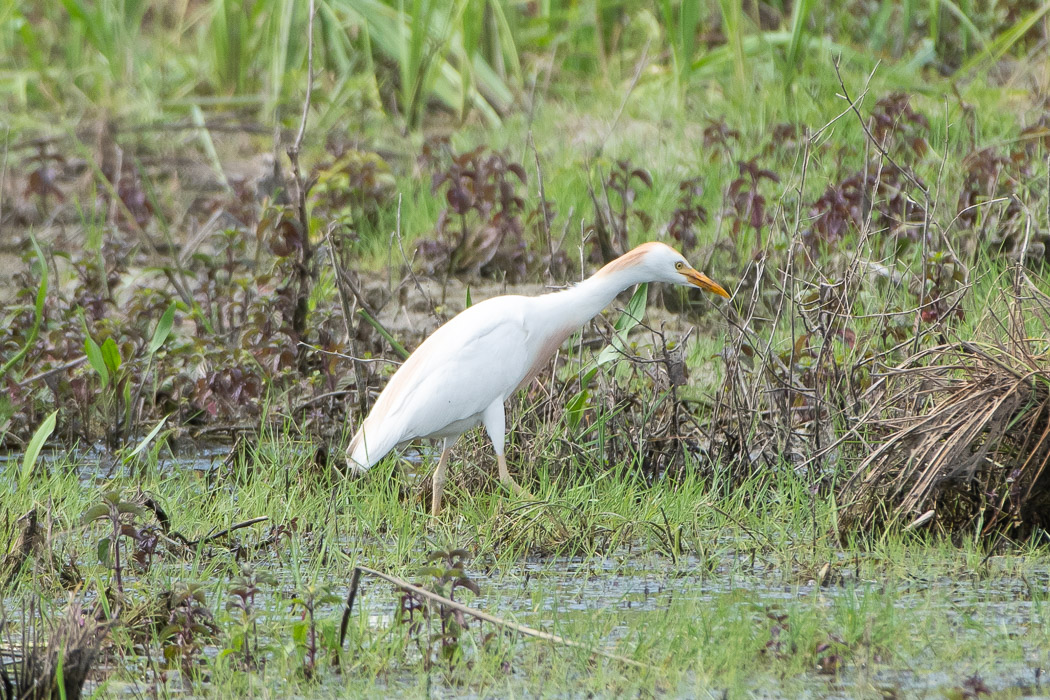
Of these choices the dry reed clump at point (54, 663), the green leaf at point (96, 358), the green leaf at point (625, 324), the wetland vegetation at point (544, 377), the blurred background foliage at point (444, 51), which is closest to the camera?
the dry reed clump at point (54, 663)

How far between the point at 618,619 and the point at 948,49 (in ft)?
21.9

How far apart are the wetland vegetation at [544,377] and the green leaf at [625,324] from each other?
0.04 m

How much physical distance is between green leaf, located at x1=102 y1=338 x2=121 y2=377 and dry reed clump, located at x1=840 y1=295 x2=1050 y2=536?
2.60 m

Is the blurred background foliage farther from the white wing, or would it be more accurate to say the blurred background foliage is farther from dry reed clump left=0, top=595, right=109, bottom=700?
dry reed clump left=0, top=595, right=109, bottom=700

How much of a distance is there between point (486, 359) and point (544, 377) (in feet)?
2.52

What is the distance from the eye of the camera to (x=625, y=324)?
4.73 meters

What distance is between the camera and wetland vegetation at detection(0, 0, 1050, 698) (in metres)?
3.23

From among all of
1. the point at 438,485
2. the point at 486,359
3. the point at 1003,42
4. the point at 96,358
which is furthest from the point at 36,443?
the point at 1003,42

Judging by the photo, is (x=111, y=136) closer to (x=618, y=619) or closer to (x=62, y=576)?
(x=62, y=576)

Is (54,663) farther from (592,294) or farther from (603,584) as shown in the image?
(592,294)

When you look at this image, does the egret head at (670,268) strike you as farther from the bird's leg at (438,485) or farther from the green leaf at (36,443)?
the green leaf at (36,443)

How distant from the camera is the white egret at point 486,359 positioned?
4.53 meters

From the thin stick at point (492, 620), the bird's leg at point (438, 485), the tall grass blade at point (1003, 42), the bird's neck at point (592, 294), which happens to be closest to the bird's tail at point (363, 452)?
the bird's leg at point (438, 485)

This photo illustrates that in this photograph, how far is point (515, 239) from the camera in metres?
6.76
